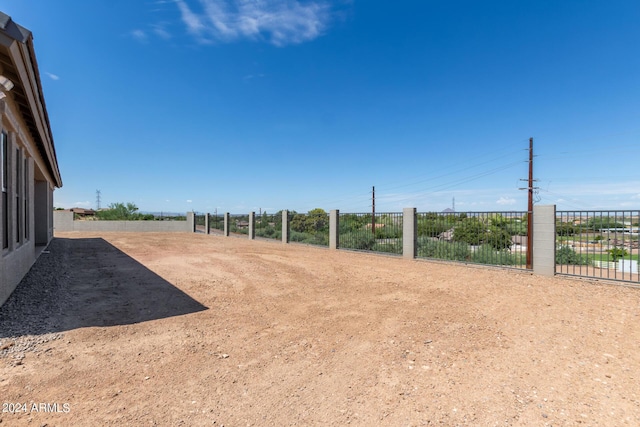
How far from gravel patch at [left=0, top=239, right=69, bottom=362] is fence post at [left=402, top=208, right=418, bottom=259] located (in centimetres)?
1066

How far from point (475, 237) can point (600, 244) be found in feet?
11.0

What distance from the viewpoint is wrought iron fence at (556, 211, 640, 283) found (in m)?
8.20

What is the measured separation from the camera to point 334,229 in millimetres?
16547

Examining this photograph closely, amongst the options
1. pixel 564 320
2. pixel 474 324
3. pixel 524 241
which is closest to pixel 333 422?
pixel 474 324

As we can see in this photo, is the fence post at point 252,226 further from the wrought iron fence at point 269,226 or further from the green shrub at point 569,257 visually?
the green shrub at point 569,257

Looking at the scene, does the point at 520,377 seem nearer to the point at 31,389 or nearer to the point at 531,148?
the point at 31,389

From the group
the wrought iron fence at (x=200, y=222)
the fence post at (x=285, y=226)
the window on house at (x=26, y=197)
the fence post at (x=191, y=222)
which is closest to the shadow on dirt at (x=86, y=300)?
the window on house at (x=26, y=197)

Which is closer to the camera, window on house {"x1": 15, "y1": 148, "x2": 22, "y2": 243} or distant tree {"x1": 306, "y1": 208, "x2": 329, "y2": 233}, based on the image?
window on house {"x1": 15, "y1": 148, "x2": 22, "y2": 243}

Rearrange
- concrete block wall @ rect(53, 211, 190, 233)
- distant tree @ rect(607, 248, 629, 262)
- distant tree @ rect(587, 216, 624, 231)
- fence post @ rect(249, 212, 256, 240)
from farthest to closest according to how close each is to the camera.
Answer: concrete block wall @ rect(53, 211, 190, 233), fence post @ rect(249, 212, 256, 240), distant tree @ rect(607, 248, 629, 262), distant tree @ rect(587, 216, 624, 231)

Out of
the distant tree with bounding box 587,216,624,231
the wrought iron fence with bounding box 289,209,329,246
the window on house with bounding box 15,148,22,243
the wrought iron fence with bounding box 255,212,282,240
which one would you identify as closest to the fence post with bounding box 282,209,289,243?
the wrought iron fence with bounding box 289,209,329,246

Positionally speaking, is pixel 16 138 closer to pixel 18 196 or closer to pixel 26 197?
pixel 18 196

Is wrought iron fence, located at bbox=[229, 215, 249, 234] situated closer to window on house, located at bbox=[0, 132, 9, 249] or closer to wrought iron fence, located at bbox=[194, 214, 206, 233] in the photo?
wrought iron fence, located at bbox=[194, 214, 206, 233]

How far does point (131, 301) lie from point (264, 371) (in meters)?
4.12

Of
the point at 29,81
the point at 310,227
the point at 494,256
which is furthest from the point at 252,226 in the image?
the point at 29,81
